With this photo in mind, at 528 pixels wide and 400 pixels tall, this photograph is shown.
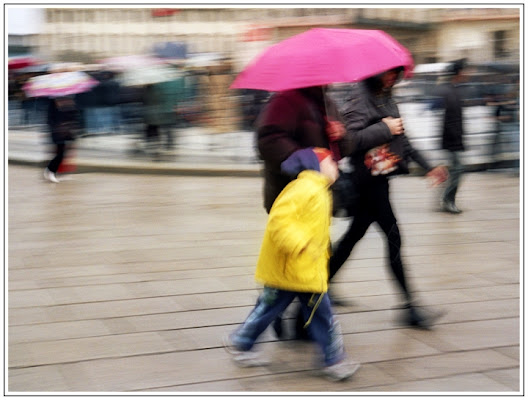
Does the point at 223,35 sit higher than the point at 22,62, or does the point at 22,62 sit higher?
the point at 223,35

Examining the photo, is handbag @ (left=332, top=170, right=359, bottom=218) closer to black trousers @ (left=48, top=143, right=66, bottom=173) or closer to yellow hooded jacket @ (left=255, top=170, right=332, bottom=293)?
yellow hooded jacket @ (left=255, top=170, right=332, bottom=293)

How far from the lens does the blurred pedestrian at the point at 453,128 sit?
29.0 ft

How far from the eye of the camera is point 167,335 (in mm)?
4832

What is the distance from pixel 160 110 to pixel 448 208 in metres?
5.97

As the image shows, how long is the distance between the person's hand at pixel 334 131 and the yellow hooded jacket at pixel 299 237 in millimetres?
373

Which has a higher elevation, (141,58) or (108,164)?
(141,58)

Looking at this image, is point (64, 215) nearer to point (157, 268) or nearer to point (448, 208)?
point (157, 268)

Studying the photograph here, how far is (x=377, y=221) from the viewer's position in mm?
4855

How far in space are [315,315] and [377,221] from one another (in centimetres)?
95

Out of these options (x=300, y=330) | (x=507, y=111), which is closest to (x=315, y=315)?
(x=300, y=330)

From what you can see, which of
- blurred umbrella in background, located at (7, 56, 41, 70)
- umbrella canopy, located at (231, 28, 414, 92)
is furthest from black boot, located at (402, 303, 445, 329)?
blurred umbrella in background, located at (7, 56, 41, 70)

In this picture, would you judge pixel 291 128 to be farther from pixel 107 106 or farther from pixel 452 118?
pixel 107 106
